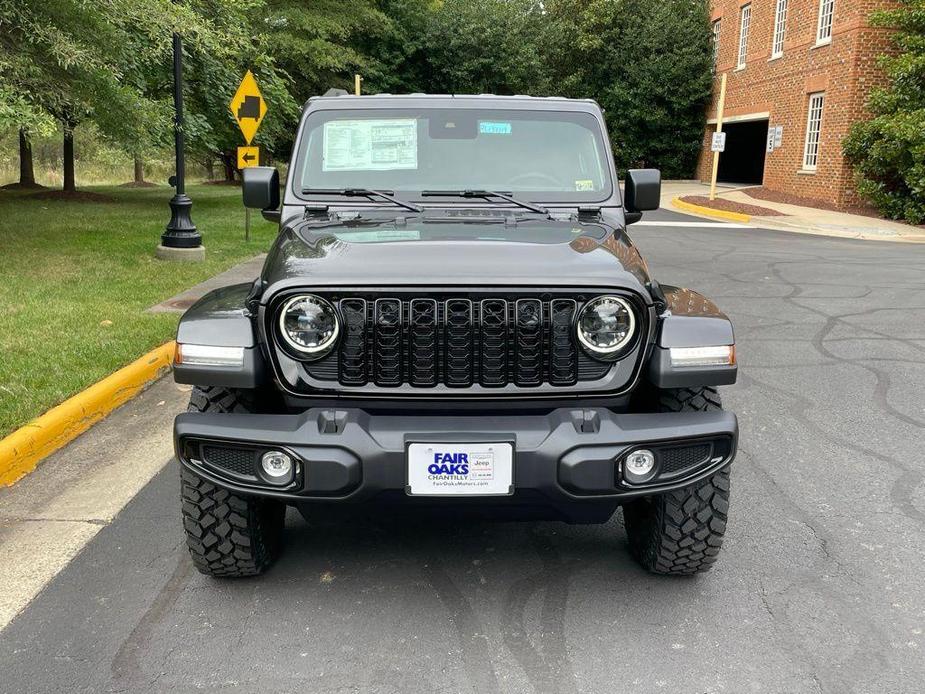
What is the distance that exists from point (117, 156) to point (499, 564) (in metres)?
12.6

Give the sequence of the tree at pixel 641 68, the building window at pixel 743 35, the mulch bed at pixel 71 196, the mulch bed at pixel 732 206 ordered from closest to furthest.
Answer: the mulch bed at pixel 732 206 < the mulch bed at pixel 71 196 < the building window at pixel 743 35 < the tree at pixel 641 68

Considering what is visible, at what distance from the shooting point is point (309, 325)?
9.55 feet

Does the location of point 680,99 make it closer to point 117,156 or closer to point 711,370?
point 117,156

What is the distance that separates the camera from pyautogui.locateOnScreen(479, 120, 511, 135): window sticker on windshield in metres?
4.23

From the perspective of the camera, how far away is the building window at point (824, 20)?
22.0 m

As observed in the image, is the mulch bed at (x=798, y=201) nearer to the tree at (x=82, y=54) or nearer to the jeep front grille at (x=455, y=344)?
the tree at (x=82, y=54)

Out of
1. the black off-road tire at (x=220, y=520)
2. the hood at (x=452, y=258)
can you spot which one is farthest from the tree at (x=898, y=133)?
the black off-road tire at (x=220, y=520)

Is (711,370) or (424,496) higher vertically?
(711,370)

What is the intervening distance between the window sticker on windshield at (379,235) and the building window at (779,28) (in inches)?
966

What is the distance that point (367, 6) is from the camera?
27328mm

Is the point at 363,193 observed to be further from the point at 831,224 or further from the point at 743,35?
the point at 743,35

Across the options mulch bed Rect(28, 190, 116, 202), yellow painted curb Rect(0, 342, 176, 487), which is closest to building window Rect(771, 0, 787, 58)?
mulch bed Rect(28, 190, 116, 202)

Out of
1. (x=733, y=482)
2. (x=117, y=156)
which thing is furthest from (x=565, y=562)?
(x=117, y=156)

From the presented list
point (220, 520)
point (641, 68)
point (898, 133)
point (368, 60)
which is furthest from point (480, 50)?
point (220, 520)
